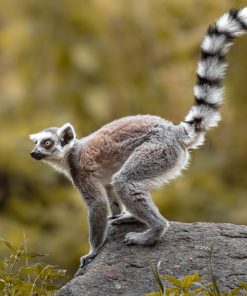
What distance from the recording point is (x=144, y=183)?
6.14 meters

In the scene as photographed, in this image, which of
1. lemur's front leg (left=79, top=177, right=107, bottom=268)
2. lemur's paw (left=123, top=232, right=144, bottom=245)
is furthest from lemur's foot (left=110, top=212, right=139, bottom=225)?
lemur's paw (left=123, top=232, right=144, bottom=245)

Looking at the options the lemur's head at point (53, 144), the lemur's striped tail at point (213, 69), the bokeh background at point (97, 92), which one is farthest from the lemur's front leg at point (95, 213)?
the bokeh background at point (97, 92)

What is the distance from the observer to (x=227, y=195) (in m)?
12.7

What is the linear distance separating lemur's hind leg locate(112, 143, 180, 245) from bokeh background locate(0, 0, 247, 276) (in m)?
5.47

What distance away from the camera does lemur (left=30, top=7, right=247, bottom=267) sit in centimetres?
612

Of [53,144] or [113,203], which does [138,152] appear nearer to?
[113,203]

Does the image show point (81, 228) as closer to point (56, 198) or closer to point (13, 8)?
point (56, 198)

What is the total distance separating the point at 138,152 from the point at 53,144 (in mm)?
844

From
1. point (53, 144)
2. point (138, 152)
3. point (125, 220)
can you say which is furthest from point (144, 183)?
point (53, 144)

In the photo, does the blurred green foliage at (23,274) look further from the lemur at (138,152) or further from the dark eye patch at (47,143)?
the dark eye patch at (47,143)

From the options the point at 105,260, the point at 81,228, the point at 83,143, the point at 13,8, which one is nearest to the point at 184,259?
the point at 105,260

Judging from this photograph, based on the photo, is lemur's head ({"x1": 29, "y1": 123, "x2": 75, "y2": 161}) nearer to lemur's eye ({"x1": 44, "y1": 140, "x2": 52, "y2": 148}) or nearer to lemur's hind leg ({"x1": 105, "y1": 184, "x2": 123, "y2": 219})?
lemur's eye ({"x1": 44, "y1": 140, "x2": 52, "y2": 148})

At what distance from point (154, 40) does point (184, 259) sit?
8635 mm

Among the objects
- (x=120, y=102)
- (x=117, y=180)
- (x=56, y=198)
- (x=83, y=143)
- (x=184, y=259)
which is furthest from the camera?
(x=120, y=102)
